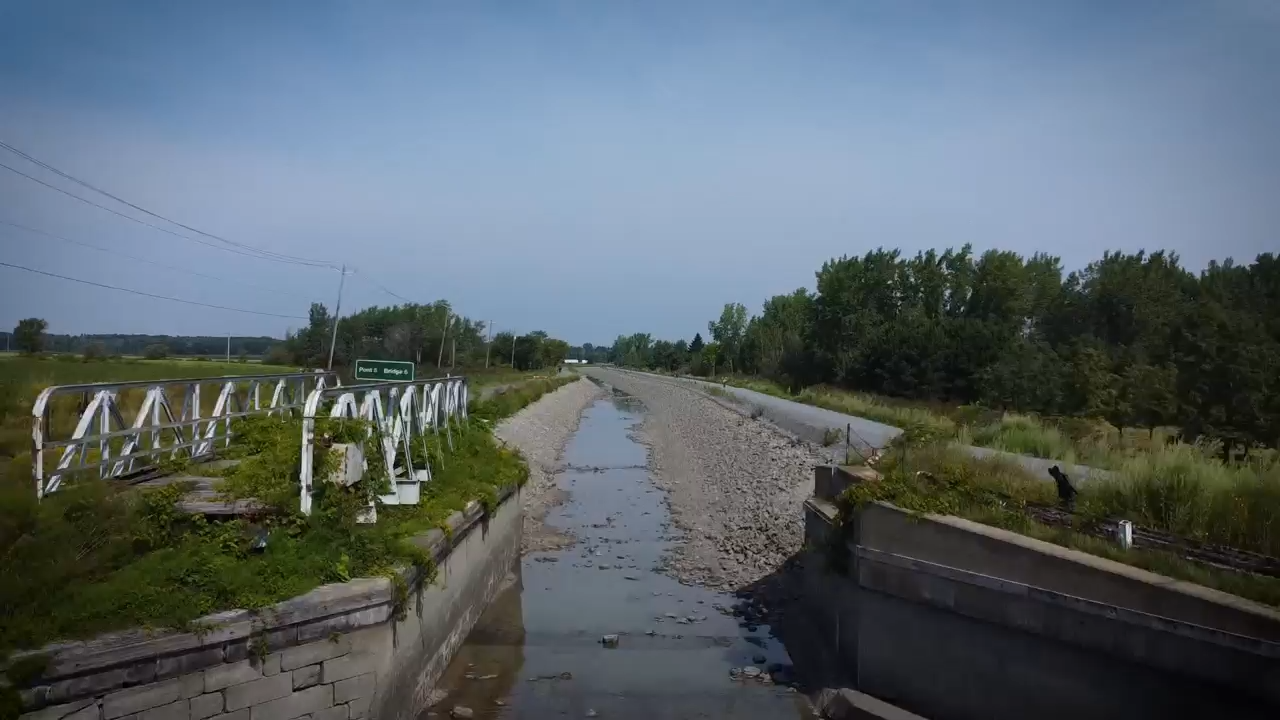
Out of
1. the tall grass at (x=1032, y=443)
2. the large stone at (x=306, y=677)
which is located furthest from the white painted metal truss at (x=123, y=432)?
the tall grass at (x=1032, y=443)

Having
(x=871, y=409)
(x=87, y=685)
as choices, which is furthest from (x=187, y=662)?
(x=871, y=409)

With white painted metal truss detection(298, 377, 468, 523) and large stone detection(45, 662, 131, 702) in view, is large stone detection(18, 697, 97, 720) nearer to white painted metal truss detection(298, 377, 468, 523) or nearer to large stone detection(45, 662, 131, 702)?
large stone detection(45, 662, 131, 702)

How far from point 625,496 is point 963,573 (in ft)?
63.0

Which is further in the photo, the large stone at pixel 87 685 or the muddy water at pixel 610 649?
the muddy water at pixel 610 649

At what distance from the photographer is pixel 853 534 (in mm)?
10414

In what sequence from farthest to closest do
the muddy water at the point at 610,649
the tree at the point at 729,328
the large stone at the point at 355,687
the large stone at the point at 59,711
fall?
the tree at the point at 729,328
the muddy water at the point at 610,649
the large stone at the point at 355,687
the large stone at the point at 59,711

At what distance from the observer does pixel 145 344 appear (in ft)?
153

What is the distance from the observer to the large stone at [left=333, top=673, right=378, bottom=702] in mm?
7945

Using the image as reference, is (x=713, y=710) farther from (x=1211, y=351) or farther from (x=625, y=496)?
(x=625, y=496)

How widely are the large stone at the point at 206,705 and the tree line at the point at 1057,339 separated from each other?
1779 centimetres

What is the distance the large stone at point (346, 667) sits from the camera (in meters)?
7.86

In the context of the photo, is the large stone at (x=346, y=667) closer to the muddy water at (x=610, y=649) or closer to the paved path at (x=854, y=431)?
the muddy water at (x=610, y=649)

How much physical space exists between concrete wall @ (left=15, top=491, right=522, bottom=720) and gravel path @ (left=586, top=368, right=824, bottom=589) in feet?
25.9

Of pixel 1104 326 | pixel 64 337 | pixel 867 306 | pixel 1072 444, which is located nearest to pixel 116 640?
pixel 1072 444
